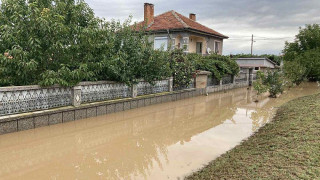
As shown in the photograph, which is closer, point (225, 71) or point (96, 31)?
point (96, 31)

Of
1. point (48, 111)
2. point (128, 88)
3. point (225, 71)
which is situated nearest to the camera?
point (48, 111)

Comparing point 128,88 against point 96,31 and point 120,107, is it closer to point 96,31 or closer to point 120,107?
point 120,107

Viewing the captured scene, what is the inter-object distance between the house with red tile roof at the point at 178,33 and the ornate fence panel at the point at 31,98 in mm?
11915

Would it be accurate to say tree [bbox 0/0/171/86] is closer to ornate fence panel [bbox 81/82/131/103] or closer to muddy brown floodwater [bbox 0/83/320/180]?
ornate fence panel [bbox 81/82/131/103]

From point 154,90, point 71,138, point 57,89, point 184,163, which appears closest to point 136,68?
point 154,90

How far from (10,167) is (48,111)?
2790 mm

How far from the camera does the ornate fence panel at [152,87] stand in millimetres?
10891

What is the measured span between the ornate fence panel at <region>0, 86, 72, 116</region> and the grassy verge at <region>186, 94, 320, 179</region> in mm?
5287

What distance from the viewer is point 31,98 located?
7105mm

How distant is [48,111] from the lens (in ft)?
23.9

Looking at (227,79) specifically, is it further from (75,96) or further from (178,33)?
(75,96)

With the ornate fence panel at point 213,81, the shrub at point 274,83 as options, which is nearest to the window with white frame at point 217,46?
the ornate fence panel at point 213,81

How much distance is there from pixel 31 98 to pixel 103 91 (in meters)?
2.67

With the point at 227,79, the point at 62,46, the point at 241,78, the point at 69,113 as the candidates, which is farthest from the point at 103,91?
the point at 241,78
